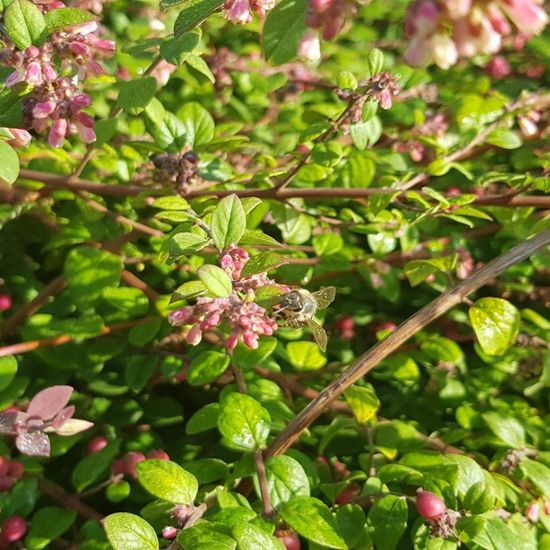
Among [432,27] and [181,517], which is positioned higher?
[432,27]

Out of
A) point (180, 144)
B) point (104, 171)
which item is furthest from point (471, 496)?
point (104, 171)

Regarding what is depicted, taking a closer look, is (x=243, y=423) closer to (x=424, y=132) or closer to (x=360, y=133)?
(x=360, y=133)

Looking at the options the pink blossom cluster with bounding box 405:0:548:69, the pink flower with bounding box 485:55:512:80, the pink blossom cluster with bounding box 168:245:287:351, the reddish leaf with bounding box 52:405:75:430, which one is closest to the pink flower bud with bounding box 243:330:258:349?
the pink blossom cluster with bounding box 168:245:287:351

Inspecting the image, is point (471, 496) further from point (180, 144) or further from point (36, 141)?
point (36, 141)

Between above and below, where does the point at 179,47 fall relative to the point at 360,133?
above

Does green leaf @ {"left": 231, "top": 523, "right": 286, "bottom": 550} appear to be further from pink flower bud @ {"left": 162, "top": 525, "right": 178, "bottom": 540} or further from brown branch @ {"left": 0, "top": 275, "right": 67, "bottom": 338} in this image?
brown branch @ {"left": 0, "top": 275, "right": 67, "bottom": 338}

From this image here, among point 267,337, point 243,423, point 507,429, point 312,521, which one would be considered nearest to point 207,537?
point 312,521
